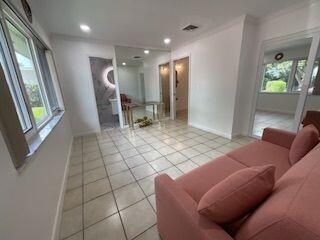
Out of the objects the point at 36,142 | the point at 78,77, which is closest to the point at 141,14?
the point at 78,77

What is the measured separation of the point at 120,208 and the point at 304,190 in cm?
160

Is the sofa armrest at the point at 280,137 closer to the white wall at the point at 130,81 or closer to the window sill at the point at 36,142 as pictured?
the window sill at the point at 36,142

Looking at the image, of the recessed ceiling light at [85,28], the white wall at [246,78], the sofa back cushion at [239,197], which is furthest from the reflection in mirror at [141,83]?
the sofa back cushion at [239,197]

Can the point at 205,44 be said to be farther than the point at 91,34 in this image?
Yes

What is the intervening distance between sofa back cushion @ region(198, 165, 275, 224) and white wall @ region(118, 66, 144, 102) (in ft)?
29.8

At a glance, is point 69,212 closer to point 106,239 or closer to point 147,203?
point 106,239

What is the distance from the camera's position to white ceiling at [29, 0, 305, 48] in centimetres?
208

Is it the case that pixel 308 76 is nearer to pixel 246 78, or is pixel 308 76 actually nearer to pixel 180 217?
pixel 246 78

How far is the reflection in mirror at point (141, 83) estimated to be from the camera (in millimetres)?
4850

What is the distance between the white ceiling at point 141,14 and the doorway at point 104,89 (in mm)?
727

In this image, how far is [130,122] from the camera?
15.1ft

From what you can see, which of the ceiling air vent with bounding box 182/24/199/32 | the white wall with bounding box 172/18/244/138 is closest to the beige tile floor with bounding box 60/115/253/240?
the white wall with bounding box 172/18/244/138

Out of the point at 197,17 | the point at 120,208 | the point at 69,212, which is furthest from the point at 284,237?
the point at 197,17

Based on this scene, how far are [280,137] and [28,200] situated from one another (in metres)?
2.58
